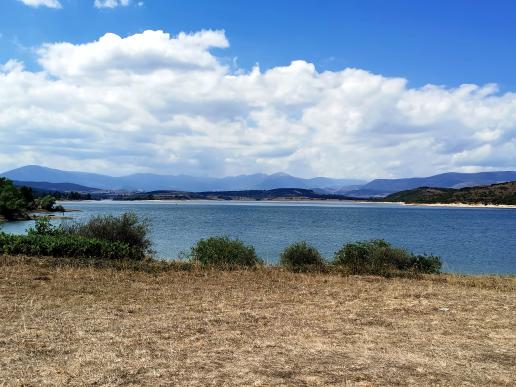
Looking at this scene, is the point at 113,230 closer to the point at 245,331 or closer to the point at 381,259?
the point at 381,259

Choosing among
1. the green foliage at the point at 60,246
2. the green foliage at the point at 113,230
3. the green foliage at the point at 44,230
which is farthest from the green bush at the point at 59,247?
the green foliage at the point at 113,230

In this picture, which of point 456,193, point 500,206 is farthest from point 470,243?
point 456,193

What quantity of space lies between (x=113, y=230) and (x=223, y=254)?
20.1 ft

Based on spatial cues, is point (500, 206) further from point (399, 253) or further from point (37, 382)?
point (37, 382)

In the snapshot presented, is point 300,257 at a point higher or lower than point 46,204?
lower

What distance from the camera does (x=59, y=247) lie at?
60.8 ft

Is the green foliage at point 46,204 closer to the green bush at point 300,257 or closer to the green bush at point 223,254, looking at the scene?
the green bush at point 223,254

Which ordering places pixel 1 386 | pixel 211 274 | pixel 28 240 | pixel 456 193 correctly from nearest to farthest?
1. pixel 1 386
2. pixel 211 274
3. pixel 28 240
4. pixel 456 193

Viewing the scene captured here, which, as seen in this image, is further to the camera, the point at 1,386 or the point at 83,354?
the point at 83,354

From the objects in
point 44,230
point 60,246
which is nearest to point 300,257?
point 60,246

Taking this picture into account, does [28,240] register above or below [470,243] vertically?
above

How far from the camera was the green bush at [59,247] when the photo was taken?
1845cm

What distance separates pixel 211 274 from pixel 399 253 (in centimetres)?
940

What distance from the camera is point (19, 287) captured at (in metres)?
13.0
